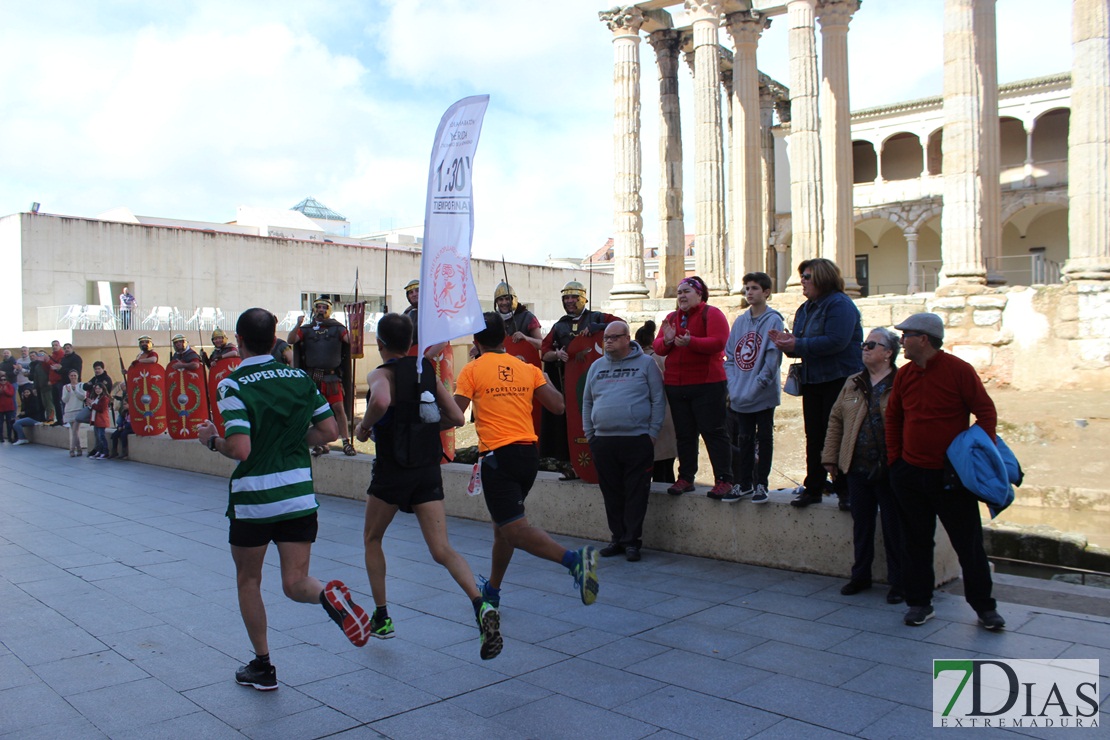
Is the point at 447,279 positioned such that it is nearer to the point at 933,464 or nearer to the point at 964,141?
the point at 933,464

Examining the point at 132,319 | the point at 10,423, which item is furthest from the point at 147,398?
Result: the point at 132,319

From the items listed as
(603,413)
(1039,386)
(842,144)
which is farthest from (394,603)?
(842,144)

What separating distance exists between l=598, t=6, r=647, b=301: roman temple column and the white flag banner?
2125cm

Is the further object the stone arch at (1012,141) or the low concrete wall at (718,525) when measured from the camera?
the stone arch at (1012,141)

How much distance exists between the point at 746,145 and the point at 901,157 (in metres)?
15.4

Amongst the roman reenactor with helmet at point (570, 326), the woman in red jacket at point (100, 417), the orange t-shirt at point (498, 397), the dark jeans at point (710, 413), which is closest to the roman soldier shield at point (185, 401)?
the woman in red jacket at point (100, 417)

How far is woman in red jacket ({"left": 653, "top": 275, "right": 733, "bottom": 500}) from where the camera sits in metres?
6.82

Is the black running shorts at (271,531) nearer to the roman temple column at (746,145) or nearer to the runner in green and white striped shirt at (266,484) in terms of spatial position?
the runner in green and white striped shirt at (266,484)

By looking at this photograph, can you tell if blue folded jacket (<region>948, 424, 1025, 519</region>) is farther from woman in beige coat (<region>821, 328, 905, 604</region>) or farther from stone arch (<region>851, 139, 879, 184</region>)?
stone arch (<region>851, 139, 879, 184</region>)

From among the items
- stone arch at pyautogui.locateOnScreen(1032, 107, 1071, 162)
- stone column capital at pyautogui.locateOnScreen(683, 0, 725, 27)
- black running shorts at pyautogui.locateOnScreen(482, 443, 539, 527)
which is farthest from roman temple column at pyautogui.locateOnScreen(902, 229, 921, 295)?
black running shorts at pyautogui.locateOnScreen(482, 443, 539, 527)

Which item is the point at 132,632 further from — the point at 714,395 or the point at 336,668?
the point at 714,395

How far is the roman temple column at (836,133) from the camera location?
23.0 meters

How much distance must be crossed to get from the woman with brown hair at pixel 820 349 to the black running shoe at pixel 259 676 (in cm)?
373

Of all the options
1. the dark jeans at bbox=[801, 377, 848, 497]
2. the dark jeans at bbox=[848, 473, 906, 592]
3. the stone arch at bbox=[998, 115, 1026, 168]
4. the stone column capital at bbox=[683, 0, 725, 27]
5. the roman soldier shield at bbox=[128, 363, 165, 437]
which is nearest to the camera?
the dark jeans at bbox=[848, 473, 906, 592]
